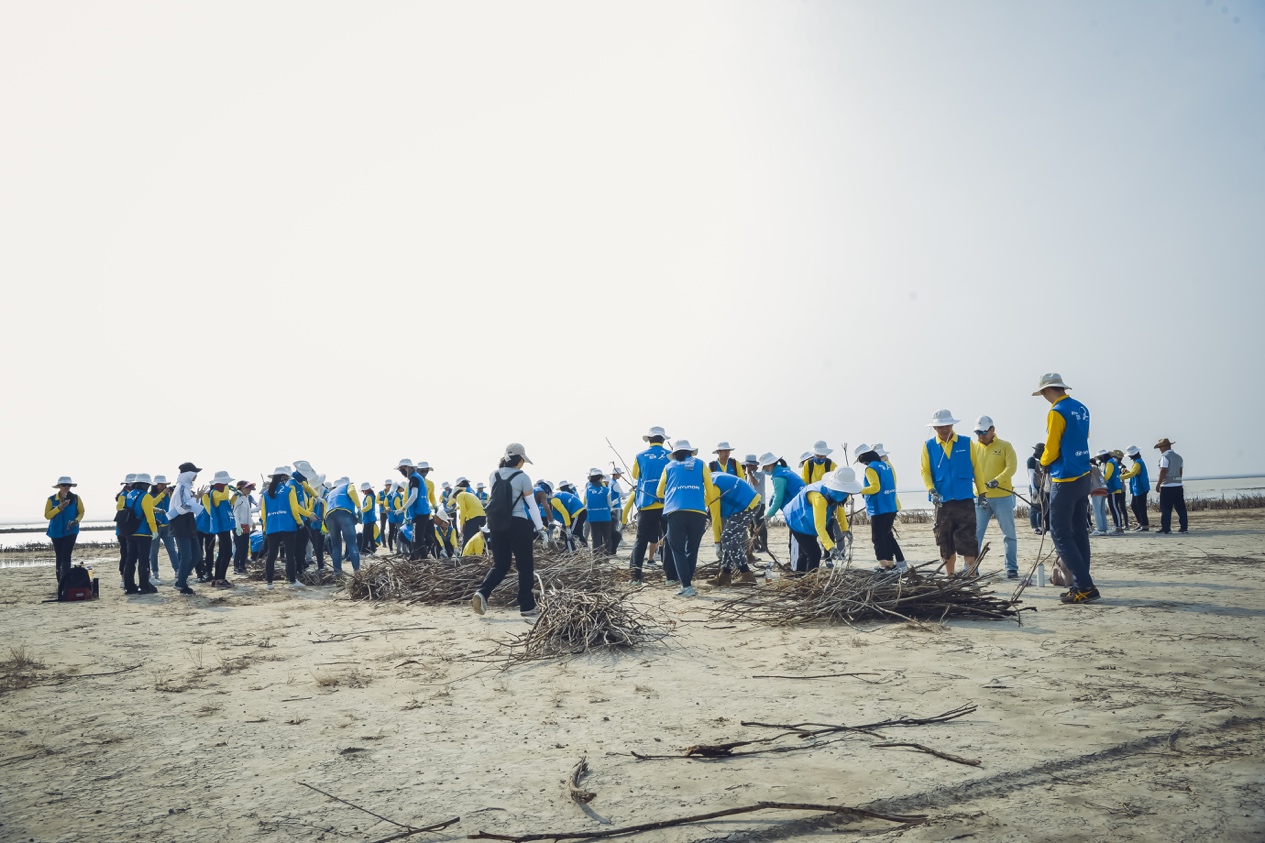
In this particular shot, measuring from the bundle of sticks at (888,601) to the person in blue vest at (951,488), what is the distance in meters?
1.73

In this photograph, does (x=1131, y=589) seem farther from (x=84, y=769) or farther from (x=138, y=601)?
(x=138, y=601)

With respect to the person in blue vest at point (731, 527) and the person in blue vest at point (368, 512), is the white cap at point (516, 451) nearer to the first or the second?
the person in blue vest at point (731, 527)

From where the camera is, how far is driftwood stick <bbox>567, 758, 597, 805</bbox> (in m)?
3.17

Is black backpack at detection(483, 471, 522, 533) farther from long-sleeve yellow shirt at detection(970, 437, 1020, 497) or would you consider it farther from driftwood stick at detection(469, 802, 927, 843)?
long-sleeve yellow shirt at detection(970, 437, 1020, 497)

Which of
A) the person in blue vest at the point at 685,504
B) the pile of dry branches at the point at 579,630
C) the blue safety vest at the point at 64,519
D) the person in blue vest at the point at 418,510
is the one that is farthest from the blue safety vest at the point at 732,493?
the blue safety vest at the point at 64,519

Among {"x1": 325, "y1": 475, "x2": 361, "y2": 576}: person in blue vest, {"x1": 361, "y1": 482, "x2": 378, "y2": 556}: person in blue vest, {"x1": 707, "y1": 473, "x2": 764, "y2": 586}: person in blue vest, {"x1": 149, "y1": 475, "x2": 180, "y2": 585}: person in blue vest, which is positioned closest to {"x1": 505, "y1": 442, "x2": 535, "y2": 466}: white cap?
{"x1": 707, "y1": 473, "x2": 764, "y2": 586}: person in blue vest

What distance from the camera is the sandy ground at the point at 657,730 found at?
3.02 meters

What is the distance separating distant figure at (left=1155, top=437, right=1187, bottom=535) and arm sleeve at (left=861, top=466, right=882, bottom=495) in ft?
34.1

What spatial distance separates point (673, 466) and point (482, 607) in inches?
114

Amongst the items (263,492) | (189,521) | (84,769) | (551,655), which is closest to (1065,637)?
(551,655)

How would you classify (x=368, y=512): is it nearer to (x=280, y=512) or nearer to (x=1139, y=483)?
(x=280, y=512)

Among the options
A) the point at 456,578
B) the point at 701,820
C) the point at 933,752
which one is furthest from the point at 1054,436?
the point at 456,578

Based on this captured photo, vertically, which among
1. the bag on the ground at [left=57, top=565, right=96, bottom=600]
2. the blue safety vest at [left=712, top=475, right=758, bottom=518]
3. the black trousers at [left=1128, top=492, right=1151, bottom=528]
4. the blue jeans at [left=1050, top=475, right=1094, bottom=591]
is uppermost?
the blue safety vest at [left=712, top=475, right=758, bottom=518]

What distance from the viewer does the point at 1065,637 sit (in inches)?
235
